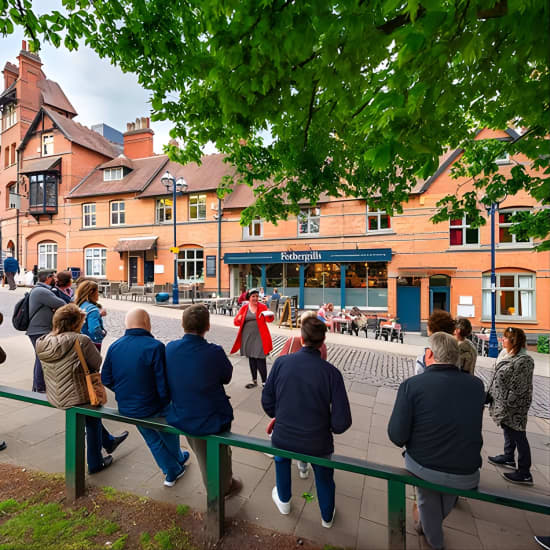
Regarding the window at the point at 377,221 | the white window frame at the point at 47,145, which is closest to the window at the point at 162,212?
the white window frame at the point at 47,145

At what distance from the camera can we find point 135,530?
2340mm

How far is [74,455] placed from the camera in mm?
2631

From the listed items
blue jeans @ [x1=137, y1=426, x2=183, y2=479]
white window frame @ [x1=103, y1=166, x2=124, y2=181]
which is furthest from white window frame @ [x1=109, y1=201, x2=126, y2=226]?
blue jeans @ [x1=137, y1=426, x2=183, y2=479]

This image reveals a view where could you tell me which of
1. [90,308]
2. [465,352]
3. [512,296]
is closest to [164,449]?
[90,308]

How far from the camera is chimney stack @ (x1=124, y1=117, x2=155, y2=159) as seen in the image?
25516mm

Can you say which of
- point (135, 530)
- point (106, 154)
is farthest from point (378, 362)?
point (106, 154)

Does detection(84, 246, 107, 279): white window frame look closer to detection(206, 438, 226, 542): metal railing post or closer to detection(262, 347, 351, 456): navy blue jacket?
detection(206, 438, 226, 542): metal railing post

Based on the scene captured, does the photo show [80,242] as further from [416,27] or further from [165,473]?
[416,27]

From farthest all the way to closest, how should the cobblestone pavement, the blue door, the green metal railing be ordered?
the blue door, the cobblestone pavement, the green metal railing

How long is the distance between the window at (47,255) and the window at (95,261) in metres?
3.34

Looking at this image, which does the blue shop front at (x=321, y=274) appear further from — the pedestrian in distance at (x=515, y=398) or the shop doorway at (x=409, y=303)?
the pedestrian in distance at (x=515, y=398)

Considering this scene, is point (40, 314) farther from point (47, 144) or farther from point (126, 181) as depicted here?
point (47, 144)

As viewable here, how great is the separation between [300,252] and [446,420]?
51.7 ft

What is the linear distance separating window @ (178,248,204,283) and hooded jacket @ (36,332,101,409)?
17787 millimetres
